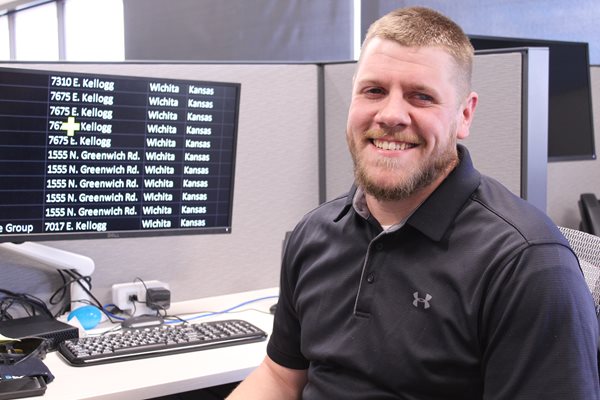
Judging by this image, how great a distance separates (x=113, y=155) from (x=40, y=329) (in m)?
0.37

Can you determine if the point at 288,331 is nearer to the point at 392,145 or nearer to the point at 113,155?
the point at 392,145

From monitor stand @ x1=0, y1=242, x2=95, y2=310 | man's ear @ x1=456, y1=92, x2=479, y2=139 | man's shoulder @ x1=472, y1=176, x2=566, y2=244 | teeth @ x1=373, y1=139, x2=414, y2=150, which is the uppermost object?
man's ear @ x1=456, y1=92, x2=479, y2=139

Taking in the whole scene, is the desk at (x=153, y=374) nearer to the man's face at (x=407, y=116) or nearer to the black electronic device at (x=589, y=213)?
the man's face at (x=407, y=116)

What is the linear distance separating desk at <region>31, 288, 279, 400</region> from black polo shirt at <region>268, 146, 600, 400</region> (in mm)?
199

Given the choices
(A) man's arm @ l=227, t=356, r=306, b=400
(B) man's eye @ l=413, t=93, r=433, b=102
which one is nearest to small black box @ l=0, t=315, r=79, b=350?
(A) man's arm @ l=227, t=356, r=306, b=400

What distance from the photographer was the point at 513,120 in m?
1.58

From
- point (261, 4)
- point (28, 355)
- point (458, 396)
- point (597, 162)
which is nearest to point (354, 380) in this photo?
point (458, 396)

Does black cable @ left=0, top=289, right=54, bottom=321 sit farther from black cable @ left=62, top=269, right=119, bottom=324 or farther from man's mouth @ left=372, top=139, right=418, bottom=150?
man's mouth @ left=372, top=139, right=418, bottom=150

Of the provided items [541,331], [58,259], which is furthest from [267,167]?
[541,331]

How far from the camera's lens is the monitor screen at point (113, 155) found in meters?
1.42

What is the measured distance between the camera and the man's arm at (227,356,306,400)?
118 cm

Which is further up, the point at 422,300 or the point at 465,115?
the point at 465,115

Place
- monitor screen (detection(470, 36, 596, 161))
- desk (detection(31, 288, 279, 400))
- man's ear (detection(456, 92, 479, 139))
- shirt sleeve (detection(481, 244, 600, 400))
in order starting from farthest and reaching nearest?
monitor screen (detection(470, 36, 596, 161)), desk (detection(31, 288, 279, 400)), man's ear (detection(456, 92, 479, 139)), shirt sleeve (detection(481, 244, 600, 400))

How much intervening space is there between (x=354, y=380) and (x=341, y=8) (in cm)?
243
